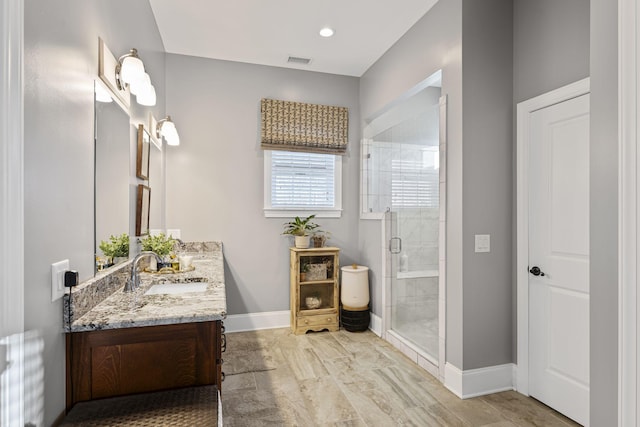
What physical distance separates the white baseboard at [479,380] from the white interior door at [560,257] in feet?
0.53

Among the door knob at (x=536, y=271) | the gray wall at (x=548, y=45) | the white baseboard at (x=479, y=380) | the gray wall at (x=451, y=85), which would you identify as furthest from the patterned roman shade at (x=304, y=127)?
the white baseboard at (x=479, y=380)

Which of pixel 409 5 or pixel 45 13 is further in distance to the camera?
pixel 409 5

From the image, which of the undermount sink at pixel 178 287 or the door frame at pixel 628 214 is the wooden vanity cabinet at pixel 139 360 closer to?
the undermount sink at pixel 178 287

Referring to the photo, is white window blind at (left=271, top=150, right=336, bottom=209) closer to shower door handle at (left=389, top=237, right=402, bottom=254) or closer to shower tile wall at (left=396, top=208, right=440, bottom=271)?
shower door handle at (left=389, top=237, right=402, bottom=254)

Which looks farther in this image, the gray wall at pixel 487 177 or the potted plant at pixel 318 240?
the potted plant at pixel 318 240

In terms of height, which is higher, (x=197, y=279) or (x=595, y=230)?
(x=595, y=230)

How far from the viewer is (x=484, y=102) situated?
8.07ft

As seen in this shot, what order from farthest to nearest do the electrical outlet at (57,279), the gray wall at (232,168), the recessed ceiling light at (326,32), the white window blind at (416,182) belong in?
the gray wall at (232,168), the recessed ceiling light at (326,32), the white window blind at (416,182), the electrical outlet at (57,279)

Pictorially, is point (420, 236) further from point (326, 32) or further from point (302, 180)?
point (326, 32)

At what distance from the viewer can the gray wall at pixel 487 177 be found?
7.95 feet

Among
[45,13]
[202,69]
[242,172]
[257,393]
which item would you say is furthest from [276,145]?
[45,13]

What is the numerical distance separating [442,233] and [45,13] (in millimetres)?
2510

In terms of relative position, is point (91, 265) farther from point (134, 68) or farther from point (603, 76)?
point (603, 76)

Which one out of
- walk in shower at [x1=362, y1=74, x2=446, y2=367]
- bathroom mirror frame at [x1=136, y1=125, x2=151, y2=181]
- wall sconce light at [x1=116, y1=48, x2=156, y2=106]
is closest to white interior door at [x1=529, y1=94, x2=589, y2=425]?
walk in shower at [x1=362, y1=74, x2=446, y2=367]
